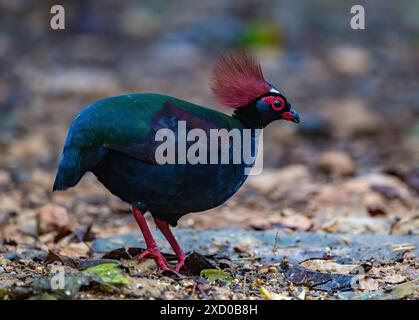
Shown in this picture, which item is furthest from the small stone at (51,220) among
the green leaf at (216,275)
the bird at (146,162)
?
the green leaf at (216,275)

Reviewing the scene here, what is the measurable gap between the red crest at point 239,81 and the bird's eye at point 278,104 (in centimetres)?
9

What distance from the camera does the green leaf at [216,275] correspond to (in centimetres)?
454

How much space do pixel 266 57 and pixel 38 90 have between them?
3813 millimetres

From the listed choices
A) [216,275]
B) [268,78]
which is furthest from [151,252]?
[268,78]

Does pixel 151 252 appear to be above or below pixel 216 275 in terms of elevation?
above

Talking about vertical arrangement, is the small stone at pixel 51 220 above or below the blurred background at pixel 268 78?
below

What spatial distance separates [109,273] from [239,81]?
1506mm

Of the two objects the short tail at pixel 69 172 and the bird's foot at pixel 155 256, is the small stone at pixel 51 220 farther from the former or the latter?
the short tail at pixel 69 172

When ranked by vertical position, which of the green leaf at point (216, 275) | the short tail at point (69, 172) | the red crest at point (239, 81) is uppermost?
the red crest at point (239, 81)

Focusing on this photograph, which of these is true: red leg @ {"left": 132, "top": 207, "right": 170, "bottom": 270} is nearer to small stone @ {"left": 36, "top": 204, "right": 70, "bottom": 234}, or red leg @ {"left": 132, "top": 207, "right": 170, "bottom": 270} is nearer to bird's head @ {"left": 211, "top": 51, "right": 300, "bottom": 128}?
bird's head @ {"left": 211, "top": 51, "right": 300, "bottom": 128}

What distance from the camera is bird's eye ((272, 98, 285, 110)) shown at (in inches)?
198

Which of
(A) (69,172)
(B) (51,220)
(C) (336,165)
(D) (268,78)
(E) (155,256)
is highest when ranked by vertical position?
(D) (268,78)

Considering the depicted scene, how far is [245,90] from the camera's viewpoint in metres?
4.96

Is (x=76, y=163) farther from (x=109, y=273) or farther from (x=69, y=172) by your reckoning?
(x=109, y=273)
